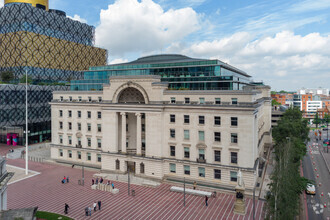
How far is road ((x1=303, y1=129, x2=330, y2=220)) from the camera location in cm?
4078

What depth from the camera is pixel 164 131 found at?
53.8 meters

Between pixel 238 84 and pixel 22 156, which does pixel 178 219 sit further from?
pixel 22 156

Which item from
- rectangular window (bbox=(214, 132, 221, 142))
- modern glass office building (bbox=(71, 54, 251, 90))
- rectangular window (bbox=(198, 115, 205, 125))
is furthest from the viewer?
modern glass office building (bbox=(71, 54, 251, 90))

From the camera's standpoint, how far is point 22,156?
76812mm

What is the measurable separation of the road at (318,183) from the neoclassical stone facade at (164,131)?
1076cm

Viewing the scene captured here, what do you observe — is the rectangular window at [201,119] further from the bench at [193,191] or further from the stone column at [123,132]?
the stone column at [123,132]

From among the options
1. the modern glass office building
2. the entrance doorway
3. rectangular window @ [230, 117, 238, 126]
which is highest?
the modern glass office building

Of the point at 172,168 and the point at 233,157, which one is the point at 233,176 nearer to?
the point at 233,157

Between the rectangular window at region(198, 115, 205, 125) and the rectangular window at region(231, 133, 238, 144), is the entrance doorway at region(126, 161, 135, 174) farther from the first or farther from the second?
the rectangular window at region(231, 133, 238, 144)

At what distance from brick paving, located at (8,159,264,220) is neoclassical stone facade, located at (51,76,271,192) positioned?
535 cm

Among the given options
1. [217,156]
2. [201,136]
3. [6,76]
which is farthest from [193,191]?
[6,76]

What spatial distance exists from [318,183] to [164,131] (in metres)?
36.9

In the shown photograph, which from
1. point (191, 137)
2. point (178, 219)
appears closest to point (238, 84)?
point (191, 137)

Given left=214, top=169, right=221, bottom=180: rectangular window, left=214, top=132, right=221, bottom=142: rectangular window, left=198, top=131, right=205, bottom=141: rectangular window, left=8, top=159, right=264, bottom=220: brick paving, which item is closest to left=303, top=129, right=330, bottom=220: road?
left=8, top=159, right=264, bottom=220: brick paving
